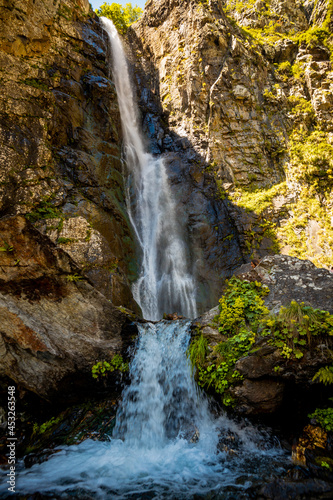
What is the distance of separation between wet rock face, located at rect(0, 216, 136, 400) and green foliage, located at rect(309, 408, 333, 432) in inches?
155

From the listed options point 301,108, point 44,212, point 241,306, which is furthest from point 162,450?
point 301,108

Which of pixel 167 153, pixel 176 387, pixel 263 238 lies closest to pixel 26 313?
pixel 176 387

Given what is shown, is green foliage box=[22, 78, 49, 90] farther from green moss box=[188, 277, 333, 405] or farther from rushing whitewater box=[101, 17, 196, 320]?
green moss box=[188, 277, 333, 405]

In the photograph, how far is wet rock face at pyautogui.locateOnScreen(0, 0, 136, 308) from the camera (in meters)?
7.54

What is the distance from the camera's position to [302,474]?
3.65m

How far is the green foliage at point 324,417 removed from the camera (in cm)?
416

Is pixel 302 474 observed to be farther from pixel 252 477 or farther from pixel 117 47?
pixel 117 47

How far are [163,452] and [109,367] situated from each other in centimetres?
194

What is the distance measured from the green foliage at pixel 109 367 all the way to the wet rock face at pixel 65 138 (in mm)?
2264

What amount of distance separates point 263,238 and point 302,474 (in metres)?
9.88

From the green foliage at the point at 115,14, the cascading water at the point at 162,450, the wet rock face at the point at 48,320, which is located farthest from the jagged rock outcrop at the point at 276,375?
the green foliage at the point at 115,14

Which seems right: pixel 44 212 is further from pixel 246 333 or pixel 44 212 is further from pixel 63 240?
pixel 246 333

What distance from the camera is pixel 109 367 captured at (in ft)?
18.9

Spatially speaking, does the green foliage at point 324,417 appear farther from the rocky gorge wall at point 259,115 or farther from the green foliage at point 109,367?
the rocky gorge wall at point 259,115
